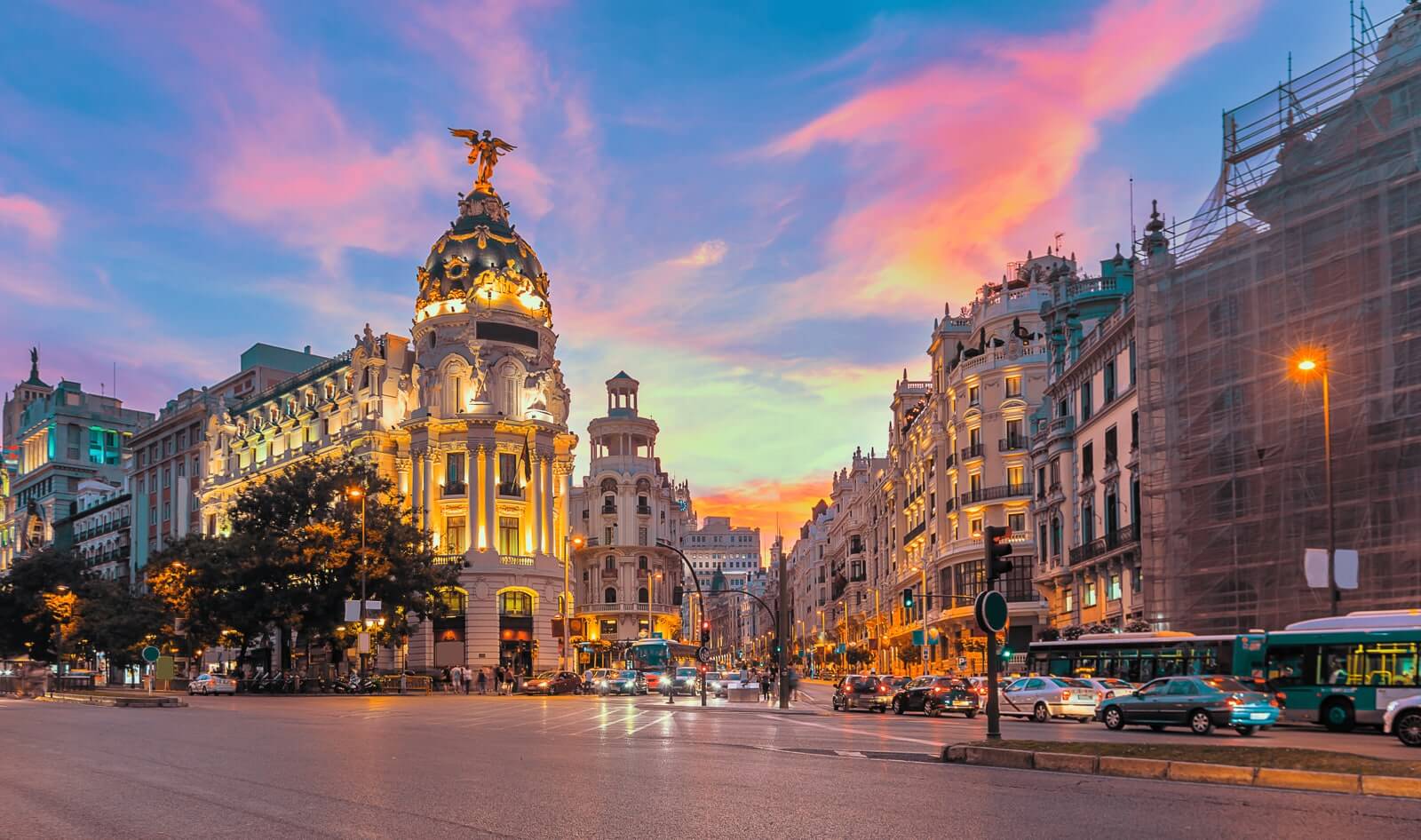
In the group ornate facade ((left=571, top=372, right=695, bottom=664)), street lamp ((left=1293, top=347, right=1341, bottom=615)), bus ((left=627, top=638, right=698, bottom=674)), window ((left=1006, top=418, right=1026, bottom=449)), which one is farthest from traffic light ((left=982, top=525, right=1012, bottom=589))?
ornate facade ((left=571, top=372, right=695, bottom=664))

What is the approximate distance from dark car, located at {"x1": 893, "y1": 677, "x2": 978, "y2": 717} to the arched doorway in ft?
142

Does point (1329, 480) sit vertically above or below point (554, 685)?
above

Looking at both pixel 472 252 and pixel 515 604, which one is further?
pixel 472 252

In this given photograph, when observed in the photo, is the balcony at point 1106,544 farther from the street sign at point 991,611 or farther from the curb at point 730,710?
the street sign at point 991,611

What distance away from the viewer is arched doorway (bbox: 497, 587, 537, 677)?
83250mm

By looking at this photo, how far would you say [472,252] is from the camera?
87500 millimetres

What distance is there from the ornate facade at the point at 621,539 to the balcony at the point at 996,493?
152ft

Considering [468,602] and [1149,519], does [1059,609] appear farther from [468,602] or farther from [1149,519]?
[468,602]

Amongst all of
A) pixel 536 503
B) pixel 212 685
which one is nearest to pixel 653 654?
pixel 536 503

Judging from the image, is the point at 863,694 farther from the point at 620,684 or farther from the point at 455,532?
the point at 455,532

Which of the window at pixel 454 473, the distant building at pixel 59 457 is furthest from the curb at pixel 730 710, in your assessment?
the distant building at pixel 59 457

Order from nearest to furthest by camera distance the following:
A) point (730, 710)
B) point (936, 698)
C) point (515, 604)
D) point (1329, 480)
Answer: point (1329, 480), point (936, 698), point (730, 710), point (515, 604)

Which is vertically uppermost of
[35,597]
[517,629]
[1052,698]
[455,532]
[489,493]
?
[489,493]

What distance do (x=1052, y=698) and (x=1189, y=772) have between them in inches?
836
